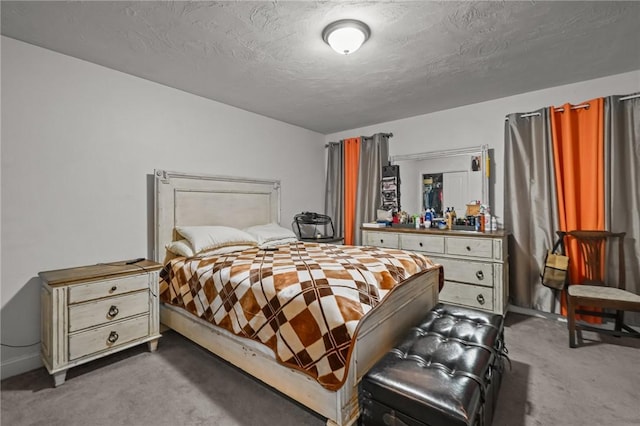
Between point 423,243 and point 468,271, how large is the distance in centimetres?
55

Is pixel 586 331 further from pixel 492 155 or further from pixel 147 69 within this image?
pixel 147 69

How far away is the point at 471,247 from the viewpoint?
10.1 feet

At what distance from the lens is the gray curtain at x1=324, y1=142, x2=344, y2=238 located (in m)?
4.80

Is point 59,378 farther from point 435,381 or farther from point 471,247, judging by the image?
point 471,247

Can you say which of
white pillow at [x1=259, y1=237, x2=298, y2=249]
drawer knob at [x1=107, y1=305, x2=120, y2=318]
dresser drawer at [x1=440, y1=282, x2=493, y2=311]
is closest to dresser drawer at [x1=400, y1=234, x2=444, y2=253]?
dresser drawer at [x1=440, y1=282, x2=493, y2=311]

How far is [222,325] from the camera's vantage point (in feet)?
6.61

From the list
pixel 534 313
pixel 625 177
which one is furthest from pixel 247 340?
pixel 625 177

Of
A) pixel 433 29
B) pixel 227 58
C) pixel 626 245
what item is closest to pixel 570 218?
pixel 626 245

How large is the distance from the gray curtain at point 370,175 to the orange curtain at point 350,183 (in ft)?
0.27

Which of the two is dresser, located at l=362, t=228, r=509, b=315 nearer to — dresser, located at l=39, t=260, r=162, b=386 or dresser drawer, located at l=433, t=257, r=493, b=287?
dresser drawer, located at l=433, t=257, r=493, b=287

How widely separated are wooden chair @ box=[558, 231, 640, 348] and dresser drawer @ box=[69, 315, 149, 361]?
3563mm

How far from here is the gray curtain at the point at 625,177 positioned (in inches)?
104

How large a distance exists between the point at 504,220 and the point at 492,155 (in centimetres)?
79

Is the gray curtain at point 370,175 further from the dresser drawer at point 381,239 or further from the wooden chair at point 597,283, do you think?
the wooden chair at point 597,283
